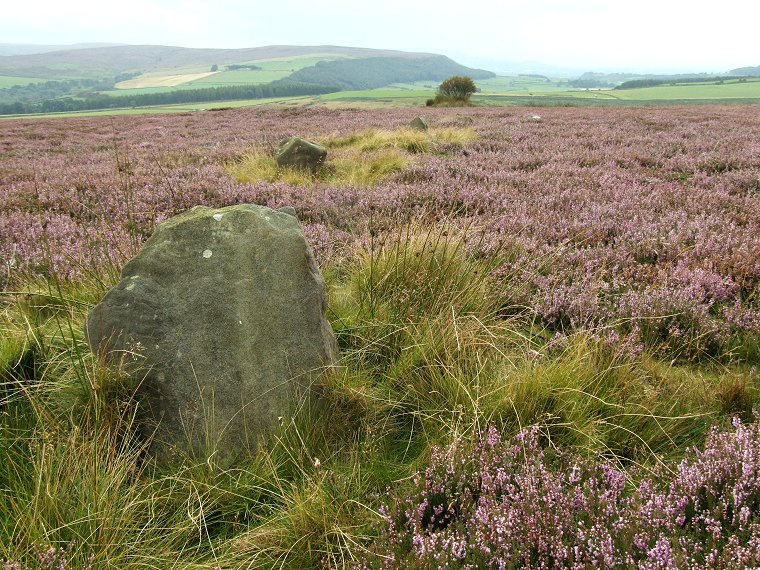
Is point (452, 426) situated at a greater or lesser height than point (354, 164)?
lesser

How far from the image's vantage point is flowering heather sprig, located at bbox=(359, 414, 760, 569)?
60.2 inches

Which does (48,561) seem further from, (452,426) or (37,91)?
(37,91)

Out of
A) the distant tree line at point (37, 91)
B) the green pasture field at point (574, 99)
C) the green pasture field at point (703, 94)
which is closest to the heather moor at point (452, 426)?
the green pasture field at point (574, 99)

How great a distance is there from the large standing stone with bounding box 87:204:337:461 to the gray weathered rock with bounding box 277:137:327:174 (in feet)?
23.7

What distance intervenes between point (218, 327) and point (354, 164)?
8.10 meters

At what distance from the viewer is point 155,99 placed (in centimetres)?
10244

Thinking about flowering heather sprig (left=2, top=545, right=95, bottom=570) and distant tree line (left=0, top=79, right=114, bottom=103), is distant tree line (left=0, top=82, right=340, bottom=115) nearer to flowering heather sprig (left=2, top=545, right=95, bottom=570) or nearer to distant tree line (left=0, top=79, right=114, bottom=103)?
distant tree line (left=0, top=79, right=114, bottom=103)

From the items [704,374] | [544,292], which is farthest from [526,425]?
[544,292]

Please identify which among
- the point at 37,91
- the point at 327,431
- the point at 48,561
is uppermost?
the point at 37,91

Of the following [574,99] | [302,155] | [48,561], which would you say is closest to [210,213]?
[48,561]

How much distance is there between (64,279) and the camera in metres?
3.90

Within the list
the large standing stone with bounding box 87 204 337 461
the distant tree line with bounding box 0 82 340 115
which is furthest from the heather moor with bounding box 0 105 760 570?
the distant tree line with bounding box 0 82 340 115

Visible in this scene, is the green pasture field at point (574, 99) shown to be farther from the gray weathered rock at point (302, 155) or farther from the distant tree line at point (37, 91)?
the distant tree line at point (37, 91)

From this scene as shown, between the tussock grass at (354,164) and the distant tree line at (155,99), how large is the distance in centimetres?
9817
